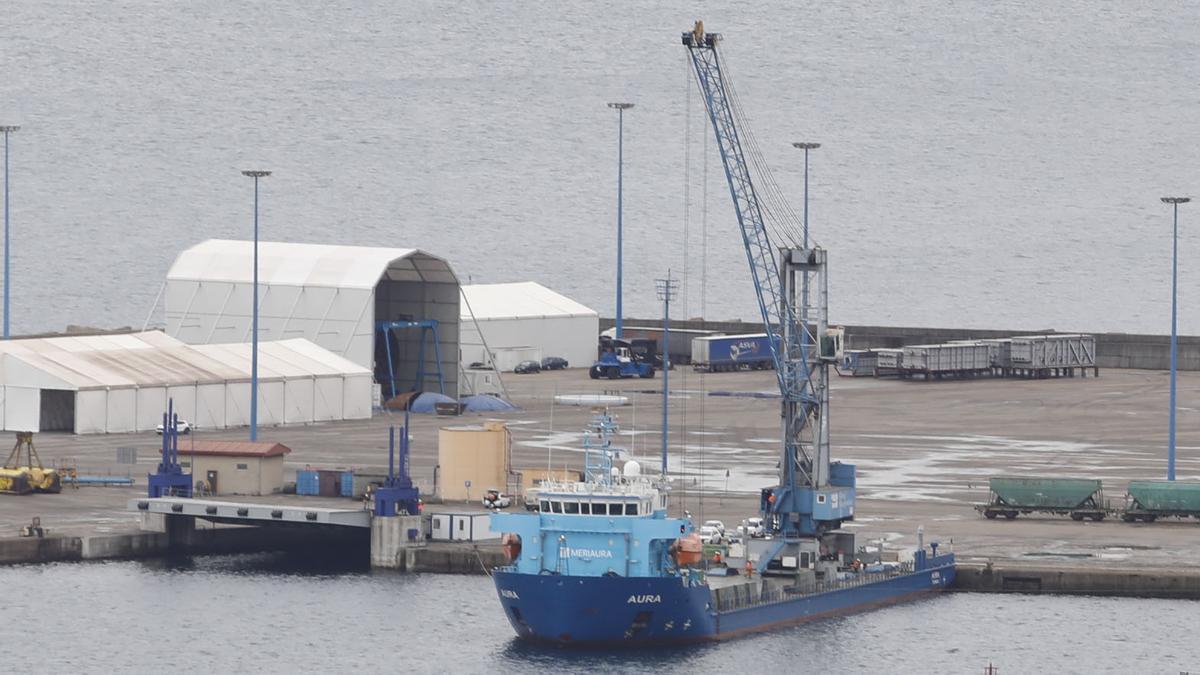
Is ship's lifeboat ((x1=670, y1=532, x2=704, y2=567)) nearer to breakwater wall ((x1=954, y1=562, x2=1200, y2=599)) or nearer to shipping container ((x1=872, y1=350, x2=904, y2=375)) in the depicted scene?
breakwater wall ((x1=954, y1=562, x2=1200, y2=599))

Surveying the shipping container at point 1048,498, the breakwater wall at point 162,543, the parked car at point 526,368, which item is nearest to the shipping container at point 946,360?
the parked car at point 526,368

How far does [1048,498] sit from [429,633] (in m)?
30.0

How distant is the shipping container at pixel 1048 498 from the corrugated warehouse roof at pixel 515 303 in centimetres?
6546

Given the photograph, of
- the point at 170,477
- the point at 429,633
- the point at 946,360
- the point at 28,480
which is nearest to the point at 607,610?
the point at 429,633

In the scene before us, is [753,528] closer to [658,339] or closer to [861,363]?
[861,363]

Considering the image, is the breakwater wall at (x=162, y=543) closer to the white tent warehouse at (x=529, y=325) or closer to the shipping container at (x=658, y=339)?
the white tent warehouse at (x=529, y=325)

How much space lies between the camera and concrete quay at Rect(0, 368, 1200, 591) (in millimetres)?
94125

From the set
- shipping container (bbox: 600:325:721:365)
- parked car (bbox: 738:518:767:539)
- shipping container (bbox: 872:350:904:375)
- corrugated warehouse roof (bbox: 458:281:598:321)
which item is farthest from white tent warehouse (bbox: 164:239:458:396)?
parked car (bbox: 738:518:767:539)

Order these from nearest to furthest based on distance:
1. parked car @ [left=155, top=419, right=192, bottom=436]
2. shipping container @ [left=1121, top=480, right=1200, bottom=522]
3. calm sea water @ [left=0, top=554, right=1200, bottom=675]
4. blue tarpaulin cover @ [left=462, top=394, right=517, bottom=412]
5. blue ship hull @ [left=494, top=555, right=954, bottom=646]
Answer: calm sea water @ [left=0, top=554, right=1200, bottom=675], blue ship hull @ [left=494, top=555, right=954, bottom=646], shipping container @ [left=1121, top=480, right=1200, bottom=522], parked car @ [left=155, top=419, right=192, bottom=436], blue tarpaulin cover @ [left=462, top=394, right=517, bottom=412]

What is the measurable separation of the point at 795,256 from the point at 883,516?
38.6 feet

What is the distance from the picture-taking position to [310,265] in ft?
480

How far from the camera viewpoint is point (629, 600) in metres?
77.2

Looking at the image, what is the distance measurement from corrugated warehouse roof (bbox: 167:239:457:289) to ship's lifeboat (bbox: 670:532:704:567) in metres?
64.6

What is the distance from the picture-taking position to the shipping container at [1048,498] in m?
99.3
